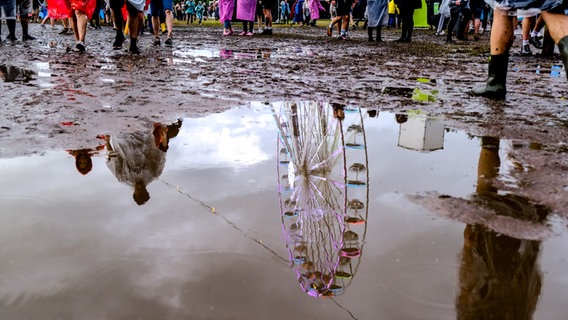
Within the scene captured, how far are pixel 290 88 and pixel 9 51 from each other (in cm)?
560

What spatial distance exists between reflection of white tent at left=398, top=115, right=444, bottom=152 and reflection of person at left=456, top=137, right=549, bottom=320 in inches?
33.7

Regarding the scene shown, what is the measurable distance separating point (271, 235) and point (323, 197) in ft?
1.28

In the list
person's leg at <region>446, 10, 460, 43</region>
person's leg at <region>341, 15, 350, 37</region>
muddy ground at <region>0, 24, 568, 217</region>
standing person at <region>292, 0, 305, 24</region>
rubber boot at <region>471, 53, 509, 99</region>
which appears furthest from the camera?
standing person at <region>292, 0, 305, 24</region>

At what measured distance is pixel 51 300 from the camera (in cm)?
120

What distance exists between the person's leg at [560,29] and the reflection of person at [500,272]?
5.64 feet

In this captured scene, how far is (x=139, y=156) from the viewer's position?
2361 mm

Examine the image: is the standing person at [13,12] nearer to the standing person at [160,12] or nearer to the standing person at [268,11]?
the standing person at [160,12]

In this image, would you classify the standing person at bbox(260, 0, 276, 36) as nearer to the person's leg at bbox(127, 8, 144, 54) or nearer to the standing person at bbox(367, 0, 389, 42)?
the standing person at bbox(367, 0, 389, 42)

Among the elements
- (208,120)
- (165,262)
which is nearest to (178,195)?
(165,262)

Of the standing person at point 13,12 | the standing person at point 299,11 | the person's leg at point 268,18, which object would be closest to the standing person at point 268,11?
the person's leg at point 268,18

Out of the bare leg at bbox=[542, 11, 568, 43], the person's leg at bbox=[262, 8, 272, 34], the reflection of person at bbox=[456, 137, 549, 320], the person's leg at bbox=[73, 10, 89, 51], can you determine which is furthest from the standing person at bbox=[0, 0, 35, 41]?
the reflection of person at bbox=[456, 137, 549, 320]

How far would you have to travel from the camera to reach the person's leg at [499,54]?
151 inches

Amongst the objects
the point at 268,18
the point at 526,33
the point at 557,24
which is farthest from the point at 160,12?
the point at 557,24

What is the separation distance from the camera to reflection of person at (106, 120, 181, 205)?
207 cm
